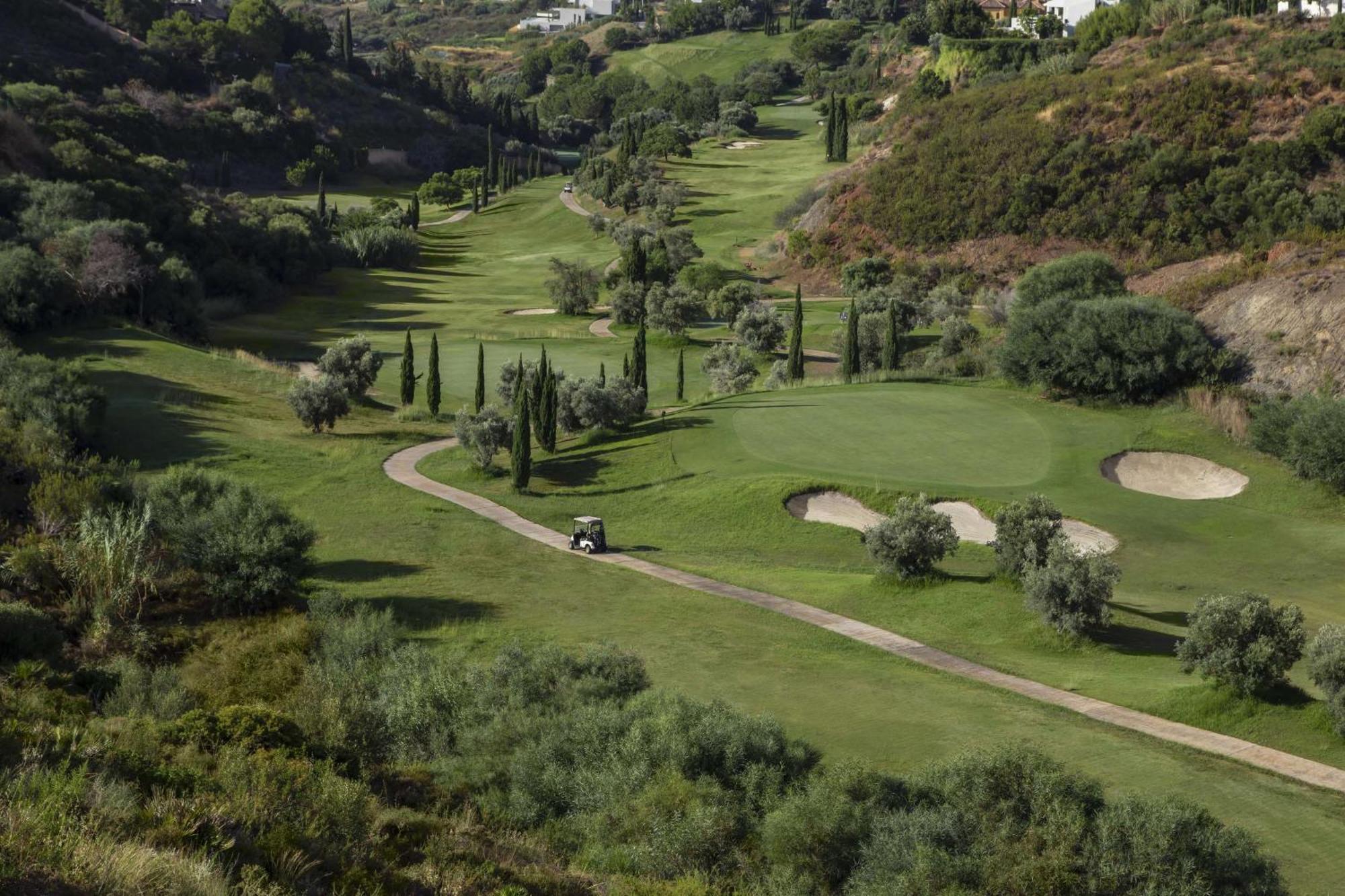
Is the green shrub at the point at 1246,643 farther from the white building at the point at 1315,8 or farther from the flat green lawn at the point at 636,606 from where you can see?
the white building at the point at 1315,8

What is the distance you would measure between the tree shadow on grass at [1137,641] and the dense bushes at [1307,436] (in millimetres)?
17888

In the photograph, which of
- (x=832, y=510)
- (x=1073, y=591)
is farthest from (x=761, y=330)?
(x=1073, y=591)

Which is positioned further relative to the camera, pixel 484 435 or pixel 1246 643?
pixel 484 435

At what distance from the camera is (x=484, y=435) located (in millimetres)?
55594

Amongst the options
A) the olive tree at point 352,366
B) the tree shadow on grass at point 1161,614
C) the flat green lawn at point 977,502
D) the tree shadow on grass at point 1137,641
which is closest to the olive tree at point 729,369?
the flat green lawn at point 977,502

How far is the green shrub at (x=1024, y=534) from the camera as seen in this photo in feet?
125

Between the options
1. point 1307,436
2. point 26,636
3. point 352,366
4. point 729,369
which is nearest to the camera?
point 26,636

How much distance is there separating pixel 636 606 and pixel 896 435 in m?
22.0

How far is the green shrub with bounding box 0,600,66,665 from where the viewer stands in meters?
29.9

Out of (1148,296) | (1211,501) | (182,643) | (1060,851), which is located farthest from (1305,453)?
(182,643)

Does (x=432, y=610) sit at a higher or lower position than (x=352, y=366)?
lower

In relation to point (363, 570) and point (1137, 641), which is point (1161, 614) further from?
point (363, 570)

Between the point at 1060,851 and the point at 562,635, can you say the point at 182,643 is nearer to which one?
the point at 562,635

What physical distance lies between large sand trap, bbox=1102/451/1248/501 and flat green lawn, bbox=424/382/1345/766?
2.21 feet
